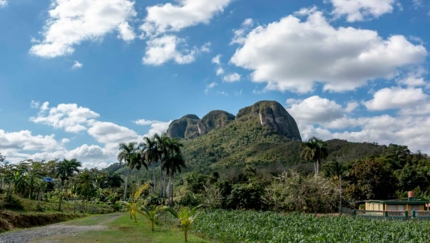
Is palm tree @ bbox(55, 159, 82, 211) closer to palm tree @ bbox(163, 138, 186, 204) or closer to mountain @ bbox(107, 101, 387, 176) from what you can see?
palm tree @ bbox(163, 138, 186, 204)

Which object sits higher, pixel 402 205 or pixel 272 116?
pixel 272 116

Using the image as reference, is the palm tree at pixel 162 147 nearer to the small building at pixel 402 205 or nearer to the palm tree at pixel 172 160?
the palm tree at pixel 172 160

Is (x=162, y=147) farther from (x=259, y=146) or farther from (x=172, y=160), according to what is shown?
(x=259, y=146)

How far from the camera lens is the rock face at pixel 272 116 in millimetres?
164375

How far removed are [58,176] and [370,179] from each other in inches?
2104

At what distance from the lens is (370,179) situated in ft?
183

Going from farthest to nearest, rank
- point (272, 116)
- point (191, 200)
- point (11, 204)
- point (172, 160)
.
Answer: point (272, 116), point (172, 160), point (191, 200), point (11, 204)

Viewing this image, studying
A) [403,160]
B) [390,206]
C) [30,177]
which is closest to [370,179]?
[390,206]

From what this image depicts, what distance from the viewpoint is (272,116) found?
16638cm

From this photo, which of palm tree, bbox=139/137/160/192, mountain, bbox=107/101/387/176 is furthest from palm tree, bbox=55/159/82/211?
mountain, bbox=107/101/387/176

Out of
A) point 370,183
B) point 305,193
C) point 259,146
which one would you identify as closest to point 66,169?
point 305,193

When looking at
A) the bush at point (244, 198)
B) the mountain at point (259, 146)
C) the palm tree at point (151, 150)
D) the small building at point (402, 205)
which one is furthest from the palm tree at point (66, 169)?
the small building at point (402, 205)

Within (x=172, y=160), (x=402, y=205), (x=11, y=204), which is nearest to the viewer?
(x=11, y=204)

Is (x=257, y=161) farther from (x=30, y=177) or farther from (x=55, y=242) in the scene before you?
(x=55, y=242)
